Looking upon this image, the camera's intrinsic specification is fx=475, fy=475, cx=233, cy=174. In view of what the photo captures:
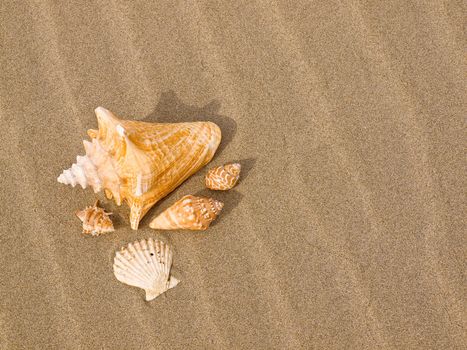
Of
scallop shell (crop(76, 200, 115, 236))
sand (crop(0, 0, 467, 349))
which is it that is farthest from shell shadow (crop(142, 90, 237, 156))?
scallop shell (crop(76, 200, 115, 236))

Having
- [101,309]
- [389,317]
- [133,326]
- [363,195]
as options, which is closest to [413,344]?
[389,317]

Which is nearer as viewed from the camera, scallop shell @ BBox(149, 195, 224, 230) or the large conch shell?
the large conch shell

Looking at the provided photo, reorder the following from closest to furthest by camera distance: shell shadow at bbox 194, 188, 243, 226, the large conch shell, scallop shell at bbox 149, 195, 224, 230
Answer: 1. the large conch shell
2. scallop shell at bbox 149, 195, 224, 230
3. shell shadow at bbox 194, 188, 243, 226

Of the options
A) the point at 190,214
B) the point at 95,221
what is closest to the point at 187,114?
the point at 190,214

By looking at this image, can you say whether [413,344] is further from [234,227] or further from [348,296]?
[234,227]

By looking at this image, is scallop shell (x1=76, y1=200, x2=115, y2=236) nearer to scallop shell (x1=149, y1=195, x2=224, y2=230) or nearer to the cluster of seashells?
the cluster of seashells
